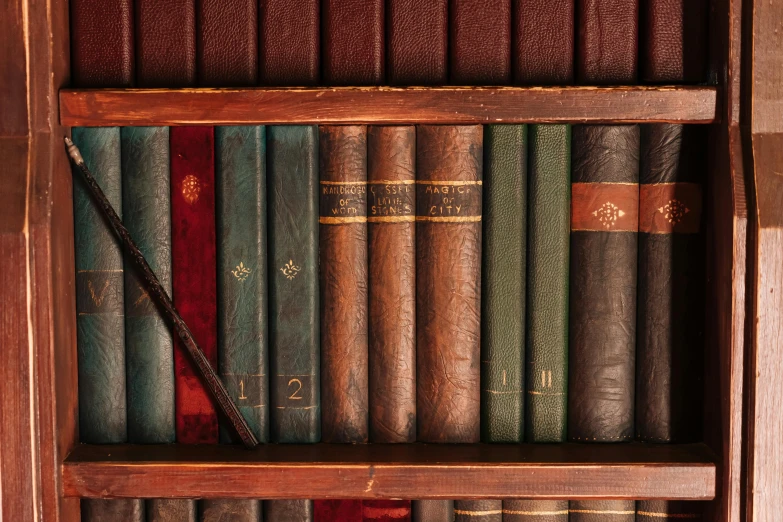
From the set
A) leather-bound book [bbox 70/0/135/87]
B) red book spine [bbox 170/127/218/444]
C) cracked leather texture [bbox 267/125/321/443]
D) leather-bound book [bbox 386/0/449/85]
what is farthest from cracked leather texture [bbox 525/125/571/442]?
leather-bound book [bbox 70/0/135/87]

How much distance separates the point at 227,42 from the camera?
82 cm

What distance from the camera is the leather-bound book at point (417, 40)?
81 cm

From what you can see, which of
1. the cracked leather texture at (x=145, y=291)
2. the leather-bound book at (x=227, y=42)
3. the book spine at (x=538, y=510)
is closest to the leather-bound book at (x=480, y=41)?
the leather-bound book at (x=227, y=42)

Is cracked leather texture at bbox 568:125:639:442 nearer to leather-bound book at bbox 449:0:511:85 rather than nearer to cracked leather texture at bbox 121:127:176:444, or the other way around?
leather-bound book at bbox 449:0:511:85

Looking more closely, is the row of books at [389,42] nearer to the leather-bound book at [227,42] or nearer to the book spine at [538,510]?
the leather-bound book at [227,42]

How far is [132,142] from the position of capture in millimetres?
821

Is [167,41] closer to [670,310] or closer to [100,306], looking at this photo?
[100,306]

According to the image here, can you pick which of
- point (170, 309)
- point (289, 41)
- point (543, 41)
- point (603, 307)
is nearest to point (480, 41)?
point (543, 41)

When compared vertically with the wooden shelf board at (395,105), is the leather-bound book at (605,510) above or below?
below

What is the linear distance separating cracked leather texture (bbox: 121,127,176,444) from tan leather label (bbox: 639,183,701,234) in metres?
0.54

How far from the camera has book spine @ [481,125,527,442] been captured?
2.68 ft

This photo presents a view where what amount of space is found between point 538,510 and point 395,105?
0.49m

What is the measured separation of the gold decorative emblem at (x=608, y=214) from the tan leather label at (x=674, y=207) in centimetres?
4

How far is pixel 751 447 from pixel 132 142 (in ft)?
2.42
